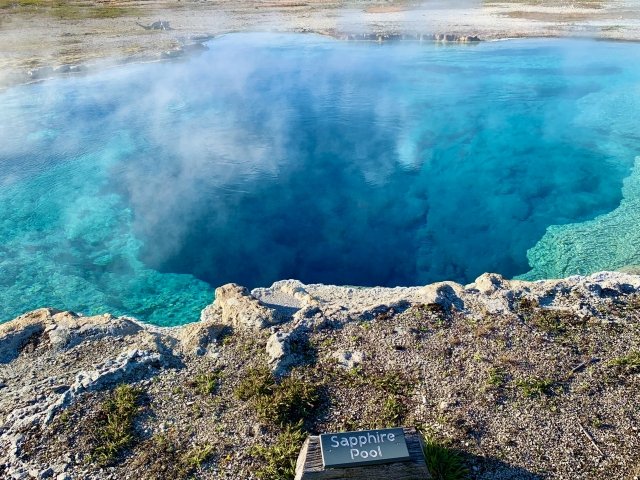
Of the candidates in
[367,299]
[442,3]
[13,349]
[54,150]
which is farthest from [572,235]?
[442,3]

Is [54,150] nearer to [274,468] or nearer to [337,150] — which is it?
[337,150]

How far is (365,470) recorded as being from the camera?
463 cm

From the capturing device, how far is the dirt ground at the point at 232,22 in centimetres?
2806

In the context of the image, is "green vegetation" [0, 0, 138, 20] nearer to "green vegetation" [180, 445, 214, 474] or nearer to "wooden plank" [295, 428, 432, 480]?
"green vegetation" [180, 445, 214, 474]

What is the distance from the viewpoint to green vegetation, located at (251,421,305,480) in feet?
17.1

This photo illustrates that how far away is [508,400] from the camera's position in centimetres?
606

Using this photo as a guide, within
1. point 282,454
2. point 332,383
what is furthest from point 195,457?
point 332,383

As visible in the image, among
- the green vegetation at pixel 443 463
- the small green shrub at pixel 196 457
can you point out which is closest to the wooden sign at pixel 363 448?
the green vegetation at pixel 443 463

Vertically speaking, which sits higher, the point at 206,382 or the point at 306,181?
the point at 306,181

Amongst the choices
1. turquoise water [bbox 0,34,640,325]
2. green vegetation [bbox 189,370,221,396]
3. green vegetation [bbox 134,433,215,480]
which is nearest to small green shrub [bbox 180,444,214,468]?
green vegetation [bbox 134,433,215,480]

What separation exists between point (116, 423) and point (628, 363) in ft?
21.9

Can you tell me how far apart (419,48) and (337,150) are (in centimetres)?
1730

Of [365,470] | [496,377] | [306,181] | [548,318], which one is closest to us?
[365,470]

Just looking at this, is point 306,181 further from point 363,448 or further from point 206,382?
point 363,448
